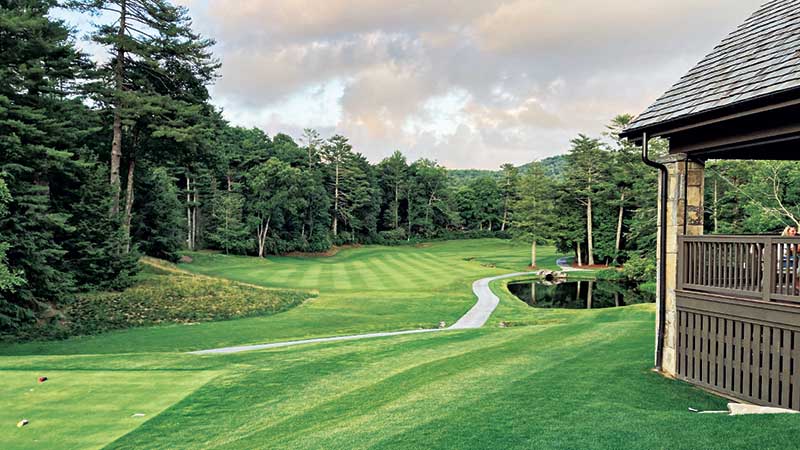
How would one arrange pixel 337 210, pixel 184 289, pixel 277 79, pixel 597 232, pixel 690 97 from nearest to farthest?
pixel 690 97, pixel 184 289, pixel 277 79, pixel 597 232, pixel 337 210

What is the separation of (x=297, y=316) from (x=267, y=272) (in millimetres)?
15973

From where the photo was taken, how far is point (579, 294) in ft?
96.5

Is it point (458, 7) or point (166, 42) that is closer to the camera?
point (458, 7)

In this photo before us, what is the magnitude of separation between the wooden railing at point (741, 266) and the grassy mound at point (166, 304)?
15.7 m

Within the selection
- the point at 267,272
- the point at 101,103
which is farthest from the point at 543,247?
the point at 101,103

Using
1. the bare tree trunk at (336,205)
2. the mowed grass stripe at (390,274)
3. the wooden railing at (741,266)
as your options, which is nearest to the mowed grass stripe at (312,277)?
the mowed grass stripe at (390,274)

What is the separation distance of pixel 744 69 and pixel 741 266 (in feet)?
8.45

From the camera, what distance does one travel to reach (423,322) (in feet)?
60.8

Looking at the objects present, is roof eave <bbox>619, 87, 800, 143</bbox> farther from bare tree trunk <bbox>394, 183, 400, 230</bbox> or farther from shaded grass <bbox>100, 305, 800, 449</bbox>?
bare tree trunk <bbox>394, 183, 400, 230</bbox>

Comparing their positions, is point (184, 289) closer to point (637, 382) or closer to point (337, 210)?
point (637, 382)

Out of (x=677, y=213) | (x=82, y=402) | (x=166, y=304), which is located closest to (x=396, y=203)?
(x=166, y=304)

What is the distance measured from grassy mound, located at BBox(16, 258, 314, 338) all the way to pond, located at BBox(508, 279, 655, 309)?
12.4 meters

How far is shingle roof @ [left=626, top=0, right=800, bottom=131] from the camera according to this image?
6.02 meters

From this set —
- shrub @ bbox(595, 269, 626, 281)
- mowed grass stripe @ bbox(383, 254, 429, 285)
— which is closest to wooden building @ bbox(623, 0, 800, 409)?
mowed grass stripe @ bbox(383, 254, 429, 285)
